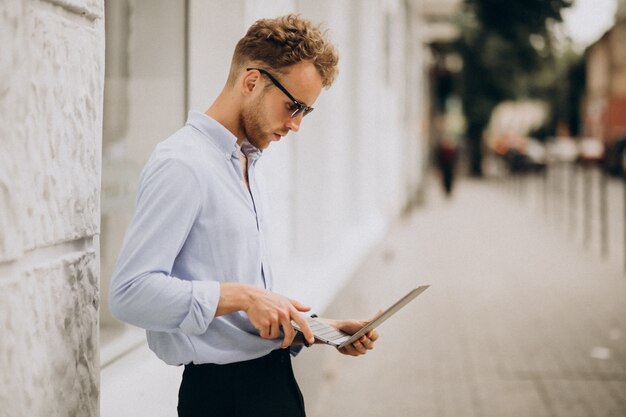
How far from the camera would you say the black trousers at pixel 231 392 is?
1979mm

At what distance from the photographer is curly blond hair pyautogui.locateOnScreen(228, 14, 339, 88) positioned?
191cm

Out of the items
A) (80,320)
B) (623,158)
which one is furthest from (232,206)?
(623,158)

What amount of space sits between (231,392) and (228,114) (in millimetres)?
693

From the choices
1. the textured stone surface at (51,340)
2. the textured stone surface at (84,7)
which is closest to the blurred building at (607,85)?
the textured stone surface at (84,7)

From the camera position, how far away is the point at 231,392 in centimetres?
198

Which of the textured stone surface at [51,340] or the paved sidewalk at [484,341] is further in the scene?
the paved sidewalk at [484,341]

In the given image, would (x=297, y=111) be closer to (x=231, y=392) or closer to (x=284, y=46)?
(x=284, y=46)

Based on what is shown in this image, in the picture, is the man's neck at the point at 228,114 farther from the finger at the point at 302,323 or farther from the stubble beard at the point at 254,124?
the finger at the point at 302,323

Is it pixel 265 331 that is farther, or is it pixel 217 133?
pixel 217 133

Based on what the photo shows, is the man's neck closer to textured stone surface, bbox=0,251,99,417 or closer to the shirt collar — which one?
the shirt collar

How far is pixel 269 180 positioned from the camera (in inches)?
184

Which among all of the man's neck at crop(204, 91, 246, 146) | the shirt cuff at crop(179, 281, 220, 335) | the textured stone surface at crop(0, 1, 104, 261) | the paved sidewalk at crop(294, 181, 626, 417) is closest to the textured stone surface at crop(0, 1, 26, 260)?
the textured stone surface at crop(0, 1, 104, 261)

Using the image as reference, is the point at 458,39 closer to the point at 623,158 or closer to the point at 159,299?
the point at 623,158

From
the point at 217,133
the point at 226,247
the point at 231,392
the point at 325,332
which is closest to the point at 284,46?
the point at 217,133
